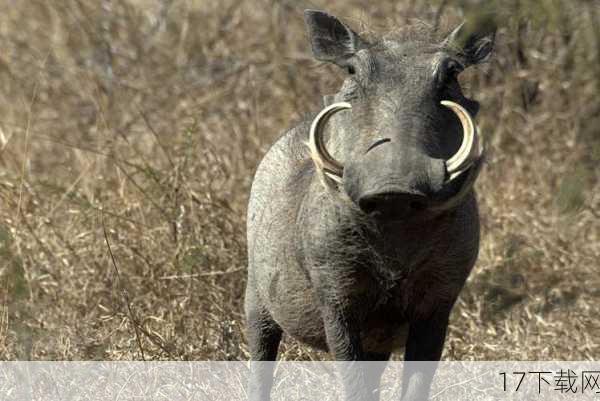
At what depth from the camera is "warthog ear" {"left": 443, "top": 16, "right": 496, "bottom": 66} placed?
12.1 feet

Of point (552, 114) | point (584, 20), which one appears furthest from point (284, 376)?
point (552, 114)

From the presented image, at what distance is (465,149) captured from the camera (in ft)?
10.8

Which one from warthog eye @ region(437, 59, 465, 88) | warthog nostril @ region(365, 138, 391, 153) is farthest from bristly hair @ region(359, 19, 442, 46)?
warthog nostril @ region(365, 138, 391, 153)

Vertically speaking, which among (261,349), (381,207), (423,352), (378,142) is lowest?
(261,349)

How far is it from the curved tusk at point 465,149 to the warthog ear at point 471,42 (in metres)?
0.35

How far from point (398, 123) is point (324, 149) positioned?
0.69 feet

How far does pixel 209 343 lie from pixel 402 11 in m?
3.21

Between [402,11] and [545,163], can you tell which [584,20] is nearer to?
[545,163]

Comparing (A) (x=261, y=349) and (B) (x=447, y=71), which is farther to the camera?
(A) (x=261, y=349)

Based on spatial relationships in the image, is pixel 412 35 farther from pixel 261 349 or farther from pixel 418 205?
pixel 261 349

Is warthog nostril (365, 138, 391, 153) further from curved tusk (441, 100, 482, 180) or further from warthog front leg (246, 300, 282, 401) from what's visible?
warthog front leg (246, 300, 282, 401)

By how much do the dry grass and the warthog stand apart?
405 mm

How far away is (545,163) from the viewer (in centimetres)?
691

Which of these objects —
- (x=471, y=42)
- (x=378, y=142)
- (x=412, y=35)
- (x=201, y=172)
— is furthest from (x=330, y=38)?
(x=201, y=172)
